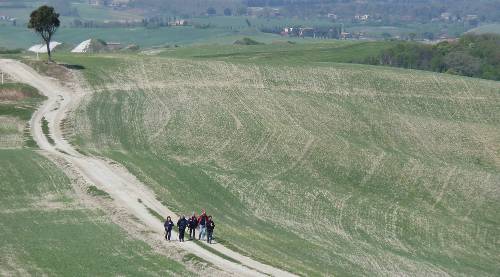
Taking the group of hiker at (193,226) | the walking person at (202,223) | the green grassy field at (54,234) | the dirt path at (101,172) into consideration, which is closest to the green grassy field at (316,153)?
the walking person at (202,223)

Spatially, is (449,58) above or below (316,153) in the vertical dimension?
below

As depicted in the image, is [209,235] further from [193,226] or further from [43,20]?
[43,20]

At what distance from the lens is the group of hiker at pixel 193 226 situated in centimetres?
5200

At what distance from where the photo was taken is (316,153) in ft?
297

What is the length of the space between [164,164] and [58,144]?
9412 mm

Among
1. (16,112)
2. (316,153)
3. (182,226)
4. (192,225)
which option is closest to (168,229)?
(182,226)

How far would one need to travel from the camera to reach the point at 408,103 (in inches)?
4601

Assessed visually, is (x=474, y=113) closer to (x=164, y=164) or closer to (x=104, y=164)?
(x=164, y=164)

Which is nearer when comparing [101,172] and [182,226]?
[182,226]

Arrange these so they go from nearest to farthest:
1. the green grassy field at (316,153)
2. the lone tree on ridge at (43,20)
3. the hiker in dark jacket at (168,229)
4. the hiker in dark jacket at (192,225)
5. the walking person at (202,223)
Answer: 1. the hiker in dark jacket at (168,229)
2. the hiker in dark jacket at (192,225)
3. the walking person at (202,223)
4. the green grassy field at (316,153)
5. the lone tree on ridge at (43,20)

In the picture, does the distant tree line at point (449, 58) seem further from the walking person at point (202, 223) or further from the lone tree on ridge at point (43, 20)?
the walking person at point (202, 223)

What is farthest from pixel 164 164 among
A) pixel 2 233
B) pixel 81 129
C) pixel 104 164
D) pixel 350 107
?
pixel 350 107

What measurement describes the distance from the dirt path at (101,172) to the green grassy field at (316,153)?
5.34ft

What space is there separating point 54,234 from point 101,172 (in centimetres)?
1689
